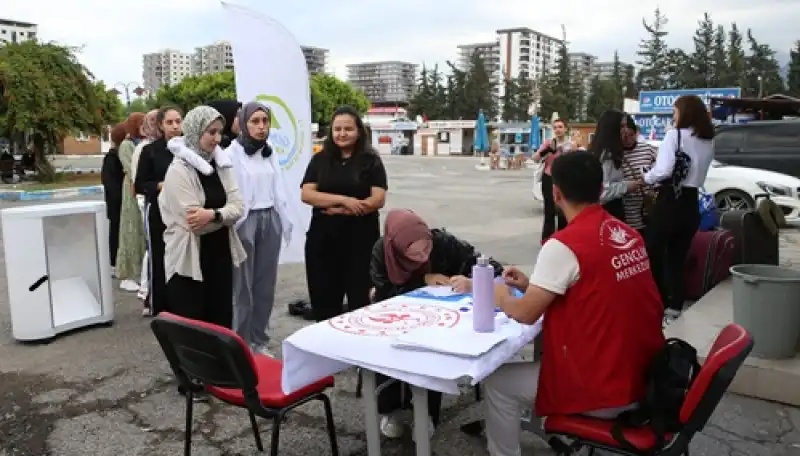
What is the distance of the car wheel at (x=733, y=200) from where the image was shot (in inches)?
410

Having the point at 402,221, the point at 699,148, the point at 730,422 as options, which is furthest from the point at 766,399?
the point at 402,221

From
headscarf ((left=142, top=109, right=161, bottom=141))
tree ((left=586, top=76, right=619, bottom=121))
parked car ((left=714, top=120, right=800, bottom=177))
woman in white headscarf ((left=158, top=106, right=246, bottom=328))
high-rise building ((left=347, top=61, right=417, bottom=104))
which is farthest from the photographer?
high-rise building ((left=347, top=61, right=417, bottom=104))

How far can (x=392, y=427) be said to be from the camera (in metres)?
3.44

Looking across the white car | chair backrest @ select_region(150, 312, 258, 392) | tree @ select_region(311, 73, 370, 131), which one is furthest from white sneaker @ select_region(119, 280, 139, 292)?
tree @ select_region(311, 73, 370, 131)

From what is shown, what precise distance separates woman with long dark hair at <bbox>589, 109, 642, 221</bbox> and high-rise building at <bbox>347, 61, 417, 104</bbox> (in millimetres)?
128269

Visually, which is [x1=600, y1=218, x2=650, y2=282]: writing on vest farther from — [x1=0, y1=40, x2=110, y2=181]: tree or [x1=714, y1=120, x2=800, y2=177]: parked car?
[x1=0, y1=40, x2=110, y2=181]: tree

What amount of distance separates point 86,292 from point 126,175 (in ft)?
4.38

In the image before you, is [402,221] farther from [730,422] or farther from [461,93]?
[461,93]

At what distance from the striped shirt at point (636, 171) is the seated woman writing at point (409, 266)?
7.11 feet

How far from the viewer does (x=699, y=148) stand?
4.95m

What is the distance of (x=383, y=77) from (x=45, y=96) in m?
134

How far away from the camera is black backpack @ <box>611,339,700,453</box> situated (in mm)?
2314

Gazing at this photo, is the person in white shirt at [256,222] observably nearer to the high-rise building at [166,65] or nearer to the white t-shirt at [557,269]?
the white t-shirt at [557,269]

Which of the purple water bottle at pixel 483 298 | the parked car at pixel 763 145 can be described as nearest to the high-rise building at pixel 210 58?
the parked car at pixel 763 145
